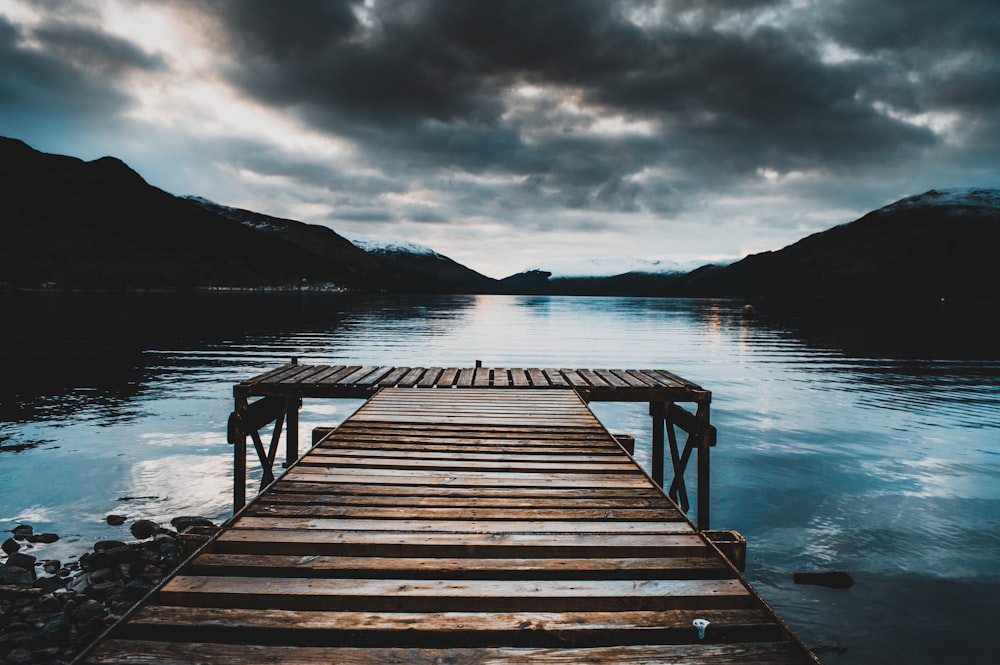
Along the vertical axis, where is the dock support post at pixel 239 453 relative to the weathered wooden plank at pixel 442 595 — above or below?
below

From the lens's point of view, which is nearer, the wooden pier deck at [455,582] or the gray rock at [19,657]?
the wooden pier deck at [455,582]

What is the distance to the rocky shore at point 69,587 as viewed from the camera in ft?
22.2

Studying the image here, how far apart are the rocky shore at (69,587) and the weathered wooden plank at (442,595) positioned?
1316 millimetres

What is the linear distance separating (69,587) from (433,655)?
7.79 metres

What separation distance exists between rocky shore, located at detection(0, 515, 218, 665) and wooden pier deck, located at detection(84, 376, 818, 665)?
1229 mm

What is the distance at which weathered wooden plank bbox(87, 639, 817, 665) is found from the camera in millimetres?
3277

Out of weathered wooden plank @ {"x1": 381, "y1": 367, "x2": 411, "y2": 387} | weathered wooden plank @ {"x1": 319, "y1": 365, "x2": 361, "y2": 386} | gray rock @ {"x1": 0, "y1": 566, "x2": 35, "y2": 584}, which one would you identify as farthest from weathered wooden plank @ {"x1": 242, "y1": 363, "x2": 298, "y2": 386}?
gray rock @ {"x1": 0, "y1": 566, "x2": 35, "y2": 584}

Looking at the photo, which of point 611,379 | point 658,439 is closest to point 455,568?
point 611,379

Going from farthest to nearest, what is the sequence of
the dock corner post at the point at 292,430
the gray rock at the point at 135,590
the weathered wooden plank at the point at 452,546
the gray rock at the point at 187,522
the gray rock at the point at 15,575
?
the dock corner post at the point at 292,430 → the gray rock at the point at 187,522 → the gray rock at the point at 15,575 → the gray rock at the point at 135,590 → the weathered wooden plank at the point at 452,546

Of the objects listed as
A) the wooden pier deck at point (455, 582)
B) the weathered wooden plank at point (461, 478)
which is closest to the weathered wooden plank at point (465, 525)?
the wooden pier deck at point (455, 582)

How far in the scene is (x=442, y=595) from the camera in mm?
3908

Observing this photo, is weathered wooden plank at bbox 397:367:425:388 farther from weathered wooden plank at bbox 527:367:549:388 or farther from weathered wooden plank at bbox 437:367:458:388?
weathered wooden plank at bbox 527:367:549:388

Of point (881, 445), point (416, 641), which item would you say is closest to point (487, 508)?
point (416, 641)

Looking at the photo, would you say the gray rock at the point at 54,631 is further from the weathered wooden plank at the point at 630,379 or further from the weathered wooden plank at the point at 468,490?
the weathered wooden plank at the point at 630,379
